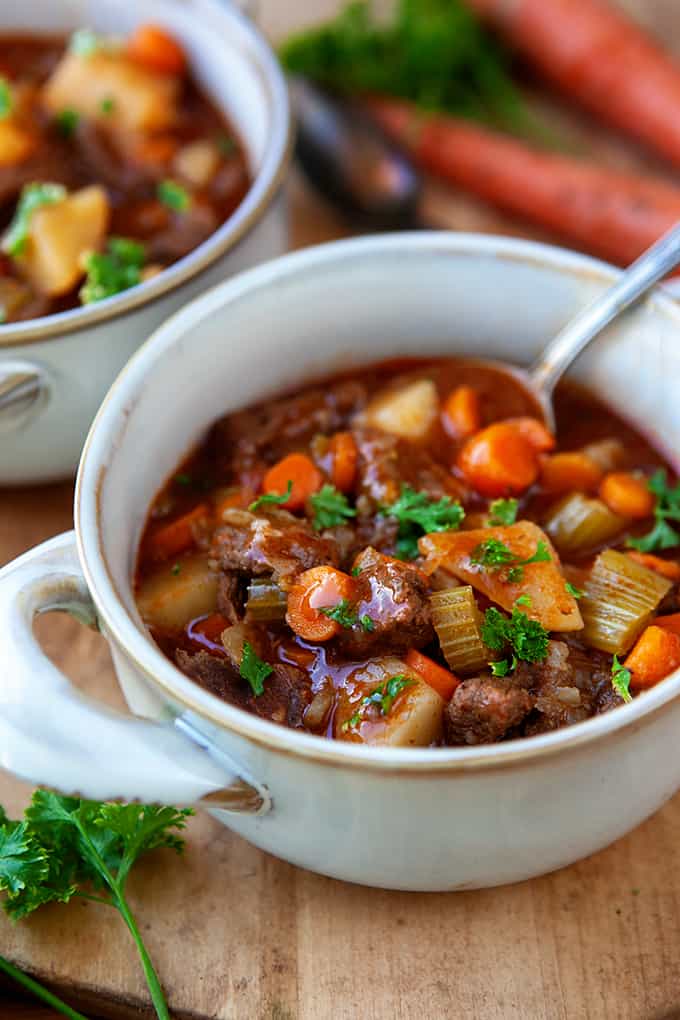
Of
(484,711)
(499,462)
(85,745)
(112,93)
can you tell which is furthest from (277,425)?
(112,93)

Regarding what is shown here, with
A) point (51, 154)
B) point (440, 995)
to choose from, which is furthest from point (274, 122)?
point (440, 995)

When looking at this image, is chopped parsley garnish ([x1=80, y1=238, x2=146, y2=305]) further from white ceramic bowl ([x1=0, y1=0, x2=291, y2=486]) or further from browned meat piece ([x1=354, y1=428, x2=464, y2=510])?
browned meat piece ([x1=354, y1=428, x2=464, y2=510])

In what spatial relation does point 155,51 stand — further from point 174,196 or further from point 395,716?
point 395,716

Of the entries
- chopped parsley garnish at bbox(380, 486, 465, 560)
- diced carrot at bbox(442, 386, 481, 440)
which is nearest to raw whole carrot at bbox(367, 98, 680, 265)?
diced carrot at bbox(442, 386, 481, 440)

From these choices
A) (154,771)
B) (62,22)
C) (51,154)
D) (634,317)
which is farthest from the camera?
(62,22)

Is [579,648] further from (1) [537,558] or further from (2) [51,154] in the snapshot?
(2) [51,154]

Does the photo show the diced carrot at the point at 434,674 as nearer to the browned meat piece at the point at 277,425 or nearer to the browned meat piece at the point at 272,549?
the browned meat piece at the point at 272,549

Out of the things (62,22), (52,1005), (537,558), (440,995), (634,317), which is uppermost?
(634,317)
